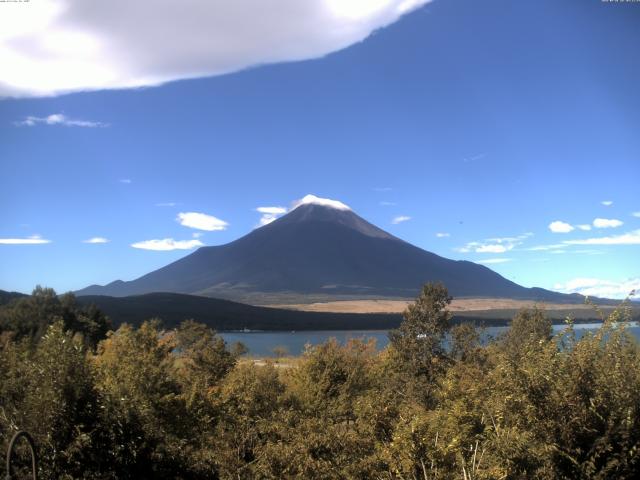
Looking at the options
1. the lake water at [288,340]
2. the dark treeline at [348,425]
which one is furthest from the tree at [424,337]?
the lake water at [288,340]

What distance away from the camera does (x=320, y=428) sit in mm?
10734

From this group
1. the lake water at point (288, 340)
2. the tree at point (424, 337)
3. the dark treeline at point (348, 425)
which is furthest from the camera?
the lake water at point (288, 340)

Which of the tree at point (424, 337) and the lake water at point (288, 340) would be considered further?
the lake water at point (288, 340)

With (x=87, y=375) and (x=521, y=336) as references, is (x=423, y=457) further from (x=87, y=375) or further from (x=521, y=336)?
(x=521, y=336)

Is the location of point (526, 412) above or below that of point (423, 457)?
above

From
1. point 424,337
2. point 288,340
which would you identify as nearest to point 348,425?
point 424,337

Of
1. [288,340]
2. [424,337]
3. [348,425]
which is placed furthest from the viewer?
[288,340]

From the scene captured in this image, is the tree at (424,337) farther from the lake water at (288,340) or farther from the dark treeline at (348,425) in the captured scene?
the lake water at (288,340)

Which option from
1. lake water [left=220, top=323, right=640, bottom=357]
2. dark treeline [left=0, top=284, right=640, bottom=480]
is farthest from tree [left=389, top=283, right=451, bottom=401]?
lake water [left=220, top=323, right=640, bottom=357]

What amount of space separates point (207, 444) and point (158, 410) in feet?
5.37

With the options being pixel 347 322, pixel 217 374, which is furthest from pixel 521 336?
pixel 347 322

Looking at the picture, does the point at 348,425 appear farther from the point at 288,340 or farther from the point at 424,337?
the point at 288,340

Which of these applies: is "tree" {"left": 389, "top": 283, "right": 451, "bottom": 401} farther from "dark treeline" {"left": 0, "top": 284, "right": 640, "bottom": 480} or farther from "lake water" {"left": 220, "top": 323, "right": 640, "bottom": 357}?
"lake water" {"left": 220, "top": 323, "right": 640, "bottom": 357}

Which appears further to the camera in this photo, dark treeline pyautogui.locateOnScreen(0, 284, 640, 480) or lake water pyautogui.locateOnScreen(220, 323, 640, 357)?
lake water pyautogui.locateOnScreen(220, 323, 640, 357)
